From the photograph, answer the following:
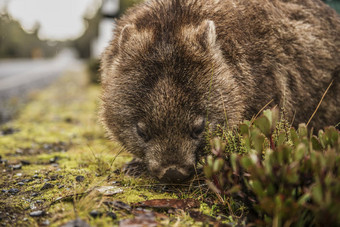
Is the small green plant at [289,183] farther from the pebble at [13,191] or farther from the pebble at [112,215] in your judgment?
the pebble at [13,191]

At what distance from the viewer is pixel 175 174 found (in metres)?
2.67

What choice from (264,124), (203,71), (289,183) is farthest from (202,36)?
(289,183)

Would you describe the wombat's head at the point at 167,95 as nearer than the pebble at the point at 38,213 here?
No

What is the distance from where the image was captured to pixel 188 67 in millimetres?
2936

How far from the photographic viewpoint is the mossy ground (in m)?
2.29

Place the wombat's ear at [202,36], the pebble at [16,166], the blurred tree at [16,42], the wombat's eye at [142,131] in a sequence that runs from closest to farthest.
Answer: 1. the wombat's eye at [142,131]
2. the wombat's ear at [202,36]
3. the pebble at [16,166]
4. the blurred tree at [16,42]

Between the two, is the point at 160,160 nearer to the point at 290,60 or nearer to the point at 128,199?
the point at 128,199

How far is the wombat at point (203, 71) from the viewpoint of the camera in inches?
111

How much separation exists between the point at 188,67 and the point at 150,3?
1108 mm

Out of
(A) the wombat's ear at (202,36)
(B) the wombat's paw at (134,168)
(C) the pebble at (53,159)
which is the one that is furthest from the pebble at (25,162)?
(A) the wombat's ear at (202,36)

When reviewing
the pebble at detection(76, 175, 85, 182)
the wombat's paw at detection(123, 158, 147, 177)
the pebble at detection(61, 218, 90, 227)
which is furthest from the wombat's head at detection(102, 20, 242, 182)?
the pebble at detection(61, 218, 90, 227)

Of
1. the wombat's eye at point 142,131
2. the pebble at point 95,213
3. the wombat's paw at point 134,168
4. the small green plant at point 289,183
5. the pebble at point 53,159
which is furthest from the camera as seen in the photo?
the pebble at point 53,159

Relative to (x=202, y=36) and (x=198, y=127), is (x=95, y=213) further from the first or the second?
(x=202, y=36)

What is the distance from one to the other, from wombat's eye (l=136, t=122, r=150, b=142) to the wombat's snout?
0.39 meters
